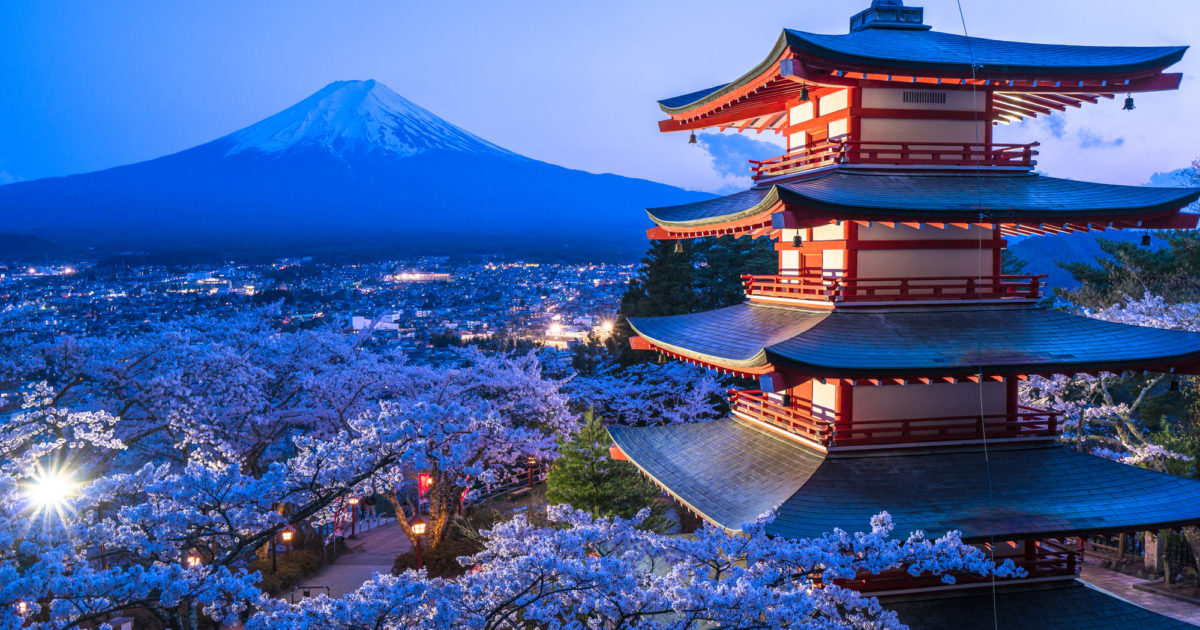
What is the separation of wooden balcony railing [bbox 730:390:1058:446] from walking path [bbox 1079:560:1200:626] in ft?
16.5

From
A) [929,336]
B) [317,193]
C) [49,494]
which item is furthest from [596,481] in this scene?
[317,193]

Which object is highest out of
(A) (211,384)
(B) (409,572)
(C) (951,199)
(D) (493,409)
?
(C) (951,199)

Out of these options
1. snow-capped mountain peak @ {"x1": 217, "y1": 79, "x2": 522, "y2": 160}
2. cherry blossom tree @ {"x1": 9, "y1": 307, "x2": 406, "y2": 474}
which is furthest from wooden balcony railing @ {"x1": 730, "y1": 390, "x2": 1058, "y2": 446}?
snow-capped mountain peak @ {"x1": 217, "y1": 79, "x2": 522, "y2": 160}

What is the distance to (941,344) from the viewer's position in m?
9.05

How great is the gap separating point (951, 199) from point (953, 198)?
63mm

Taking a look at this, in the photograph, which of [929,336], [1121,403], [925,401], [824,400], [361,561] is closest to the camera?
[929,336]

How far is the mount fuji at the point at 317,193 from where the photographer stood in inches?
3489

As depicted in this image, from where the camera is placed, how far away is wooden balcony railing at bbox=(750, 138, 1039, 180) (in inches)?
396

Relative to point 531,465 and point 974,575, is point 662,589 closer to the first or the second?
point 974,575

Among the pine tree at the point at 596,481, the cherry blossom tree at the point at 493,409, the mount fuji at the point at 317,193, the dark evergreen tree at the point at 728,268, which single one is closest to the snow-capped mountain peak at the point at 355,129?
the mount fuji at the point at 317,193

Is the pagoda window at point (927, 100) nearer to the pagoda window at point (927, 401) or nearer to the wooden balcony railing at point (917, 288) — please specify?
the wooden balcony railing at point (917, 288)

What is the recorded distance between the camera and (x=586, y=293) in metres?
79.8

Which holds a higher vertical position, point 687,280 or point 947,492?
point 687,280

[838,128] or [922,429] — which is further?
[838,128]
